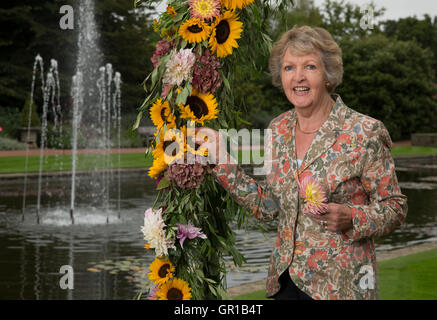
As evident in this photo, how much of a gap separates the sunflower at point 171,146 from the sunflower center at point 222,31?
50 centimetres

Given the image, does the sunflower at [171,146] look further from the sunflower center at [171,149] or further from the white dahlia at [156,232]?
the white dahlia at [156,232]

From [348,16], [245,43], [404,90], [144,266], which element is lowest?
[144,266]

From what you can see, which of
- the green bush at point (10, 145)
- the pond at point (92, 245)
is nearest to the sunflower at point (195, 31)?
the pond at point (92, 245)

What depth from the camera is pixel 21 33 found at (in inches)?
1388

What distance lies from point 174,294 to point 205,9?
142 centimetres

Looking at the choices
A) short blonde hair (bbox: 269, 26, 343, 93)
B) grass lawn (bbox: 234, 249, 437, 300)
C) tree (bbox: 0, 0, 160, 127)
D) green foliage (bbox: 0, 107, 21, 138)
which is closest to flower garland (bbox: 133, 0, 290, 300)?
short blonde hair (bbox: 269, 26, 343, 93)

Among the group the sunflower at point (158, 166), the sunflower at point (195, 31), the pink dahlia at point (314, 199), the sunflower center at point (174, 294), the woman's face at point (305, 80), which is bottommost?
the sunflower center at point (174, 294)

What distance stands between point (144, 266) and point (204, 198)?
4.85 m

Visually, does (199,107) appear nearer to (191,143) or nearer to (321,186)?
(191,143)

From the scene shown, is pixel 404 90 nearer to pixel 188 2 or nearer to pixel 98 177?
pixel 98 177

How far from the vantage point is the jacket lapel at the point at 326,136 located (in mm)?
2773

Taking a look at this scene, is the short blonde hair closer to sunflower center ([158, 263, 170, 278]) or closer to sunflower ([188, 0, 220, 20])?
sunflower ([188, 0, 220, 20])

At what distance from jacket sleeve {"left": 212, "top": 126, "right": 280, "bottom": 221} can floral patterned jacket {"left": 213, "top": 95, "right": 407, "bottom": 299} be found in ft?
0.20
